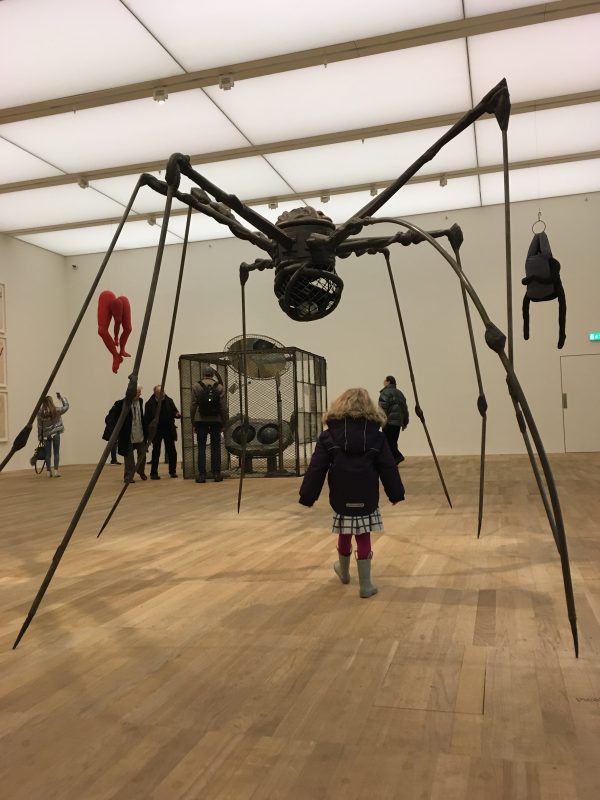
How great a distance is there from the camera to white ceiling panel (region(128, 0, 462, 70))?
683 cm

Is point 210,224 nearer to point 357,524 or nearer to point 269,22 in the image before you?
point 269,22

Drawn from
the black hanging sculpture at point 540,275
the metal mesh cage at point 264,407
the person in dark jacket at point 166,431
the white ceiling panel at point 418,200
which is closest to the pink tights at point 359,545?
the black hanging sculpture at point 540,275

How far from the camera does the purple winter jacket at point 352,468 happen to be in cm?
350

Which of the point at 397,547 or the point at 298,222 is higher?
the point at 298,222

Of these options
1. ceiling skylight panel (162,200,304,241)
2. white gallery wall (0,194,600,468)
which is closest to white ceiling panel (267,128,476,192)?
ceiling skylight panel (162,200,304,241)

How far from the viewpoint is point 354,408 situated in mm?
3574

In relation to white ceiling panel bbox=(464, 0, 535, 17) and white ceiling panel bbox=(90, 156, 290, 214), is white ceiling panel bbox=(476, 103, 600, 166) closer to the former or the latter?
white ceiling panel bbox=(464, 0, 535, 17)

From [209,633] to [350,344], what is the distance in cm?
1180

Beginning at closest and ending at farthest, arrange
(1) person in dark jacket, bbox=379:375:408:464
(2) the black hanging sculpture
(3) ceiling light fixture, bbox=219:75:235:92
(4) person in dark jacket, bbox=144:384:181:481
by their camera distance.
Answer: (2) the black hanging sculpture < (3) ceiling light fixture, bbox=219:75:235:92 < (1) person in dark jacket, bbox=379:375:408:464 < (4) person in dark jacket, bbox=144:384:181:481

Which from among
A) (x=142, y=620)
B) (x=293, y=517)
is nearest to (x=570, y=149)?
(x=293, y=517)

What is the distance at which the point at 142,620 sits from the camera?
3.11m

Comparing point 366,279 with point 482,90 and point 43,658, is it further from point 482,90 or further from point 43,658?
point 43,658

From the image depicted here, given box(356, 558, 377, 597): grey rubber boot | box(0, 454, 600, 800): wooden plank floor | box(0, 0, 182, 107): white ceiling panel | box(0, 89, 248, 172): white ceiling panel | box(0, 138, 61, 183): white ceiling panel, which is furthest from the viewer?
box(0, 138, 61, 183): white ceiling panel

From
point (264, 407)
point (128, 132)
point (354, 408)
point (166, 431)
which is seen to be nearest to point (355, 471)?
point (354, 408)
